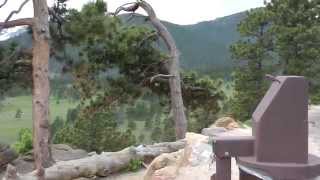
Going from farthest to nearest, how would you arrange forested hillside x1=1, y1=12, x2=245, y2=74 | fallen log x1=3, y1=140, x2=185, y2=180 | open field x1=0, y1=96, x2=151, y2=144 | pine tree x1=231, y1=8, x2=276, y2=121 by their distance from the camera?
forested hillside x1=1, y1=12, x2=245, y2=74 → open field x1=0, y1=96, x2=151, y2=144 → pine tree x1=231, y1=8, x2=276, y2=121 → fallen log x1=3, y1=140, x2=185, y2=180

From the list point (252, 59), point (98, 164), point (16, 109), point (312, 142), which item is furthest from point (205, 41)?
point (312, 142)

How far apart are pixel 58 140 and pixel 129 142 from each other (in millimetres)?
2803

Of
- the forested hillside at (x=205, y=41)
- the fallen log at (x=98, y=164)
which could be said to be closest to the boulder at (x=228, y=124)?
the fallen log at (x=98, y=164)

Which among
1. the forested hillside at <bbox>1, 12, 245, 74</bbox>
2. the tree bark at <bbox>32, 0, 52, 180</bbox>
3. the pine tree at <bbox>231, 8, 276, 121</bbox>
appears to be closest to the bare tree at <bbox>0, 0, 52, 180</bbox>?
the tree bark at <bbox>32, 0, 52, 180</bbox>

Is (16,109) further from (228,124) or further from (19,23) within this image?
(228,124)

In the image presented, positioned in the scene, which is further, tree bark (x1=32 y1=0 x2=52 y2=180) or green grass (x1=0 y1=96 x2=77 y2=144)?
green grass (x1=0 y1=96 x2=77 y2=144)

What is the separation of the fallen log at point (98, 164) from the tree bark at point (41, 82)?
3.84 ft

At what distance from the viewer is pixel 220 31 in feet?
394

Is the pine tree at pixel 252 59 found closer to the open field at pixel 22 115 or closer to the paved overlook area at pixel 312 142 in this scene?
the paved overlook area at pixel 312 142

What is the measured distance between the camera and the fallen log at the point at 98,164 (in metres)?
10.7

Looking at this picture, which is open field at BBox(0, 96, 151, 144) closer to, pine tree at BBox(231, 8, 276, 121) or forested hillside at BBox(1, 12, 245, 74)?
forested hillside at BBox(1, 12, 245, 74)

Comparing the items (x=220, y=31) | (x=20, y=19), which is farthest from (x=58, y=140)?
(x=220, y=31)

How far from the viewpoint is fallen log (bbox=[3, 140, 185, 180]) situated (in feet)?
35.1

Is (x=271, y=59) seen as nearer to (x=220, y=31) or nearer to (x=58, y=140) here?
(x=58, y=140)
